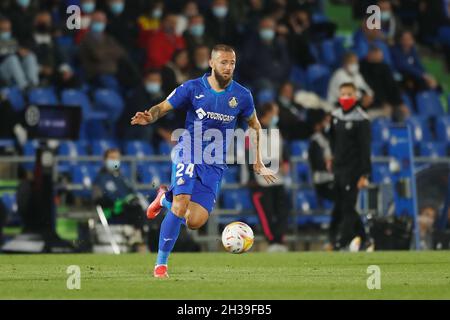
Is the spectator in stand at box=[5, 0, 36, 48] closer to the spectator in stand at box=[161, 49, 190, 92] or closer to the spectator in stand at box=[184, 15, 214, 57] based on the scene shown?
the spectator in stand at box=[161, 49, 190, 92]

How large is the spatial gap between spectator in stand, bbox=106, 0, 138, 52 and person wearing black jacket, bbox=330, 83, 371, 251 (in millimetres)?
6016

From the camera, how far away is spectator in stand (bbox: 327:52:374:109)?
80.9 feet

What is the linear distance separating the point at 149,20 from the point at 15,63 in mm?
3468

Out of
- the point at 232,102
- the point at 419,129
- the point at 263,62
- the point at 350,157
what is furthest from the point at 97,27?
the point at 232,102

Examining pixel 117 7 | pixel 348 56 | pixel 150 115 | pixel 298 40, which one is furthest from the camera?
pixel 298 40

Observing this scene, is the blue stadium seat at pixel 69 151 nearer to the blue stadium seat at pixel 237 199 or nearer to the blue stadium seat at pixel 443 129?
the blue stadium seat at pixel 237 199

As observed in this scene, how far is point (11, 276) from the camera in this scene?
Answer: 45.9 ft

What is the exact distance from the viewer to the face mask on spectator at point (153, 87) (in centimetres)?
2314

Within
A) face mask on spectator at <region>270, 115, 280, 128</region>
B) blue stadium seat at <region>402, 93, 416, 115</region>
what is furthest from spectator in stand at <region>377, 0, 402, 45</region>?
face mask on spectator at <region>270, 115, 280, 128</region>

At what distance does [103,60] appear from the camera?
938 inches

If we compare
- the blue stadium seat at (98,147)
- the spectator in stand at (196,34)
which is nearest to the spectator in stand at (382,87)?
the spectator in stand at (196,34)

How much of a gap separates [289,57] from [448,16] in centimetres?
512

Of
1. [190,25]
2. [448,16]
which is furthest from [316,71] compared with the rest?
[448,16]

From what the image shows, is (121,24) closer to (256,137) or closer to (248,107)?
(256,137)
